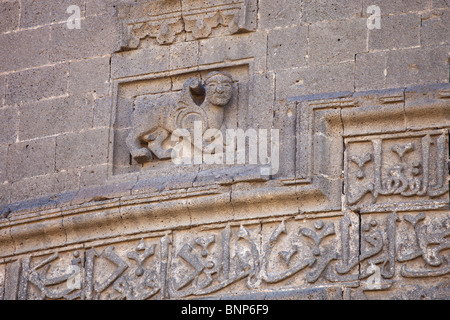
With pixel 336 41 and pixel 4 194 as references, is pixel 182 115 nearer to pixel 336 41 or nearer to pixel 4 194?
pixel 336 41

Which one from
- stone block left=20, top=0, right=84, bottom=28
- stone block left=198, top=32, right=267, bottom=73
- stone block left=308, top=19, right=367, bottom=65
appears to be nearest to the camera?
stone block left=308, top=19, right=367, bottom=65

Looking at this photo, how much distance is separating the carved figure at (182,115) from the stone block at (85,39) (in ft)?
2.35

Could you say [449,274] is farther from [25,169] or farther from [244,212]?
[25,169]

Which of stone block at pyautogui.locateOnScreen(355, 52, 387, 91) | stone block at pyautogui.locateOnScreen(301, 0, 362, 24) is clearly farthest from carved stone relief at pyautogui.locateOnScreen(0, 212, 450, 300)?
stone block at pyautogui.locateOnScreen(301, 0, 362, 24)

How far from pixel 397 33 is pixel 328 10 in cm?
56

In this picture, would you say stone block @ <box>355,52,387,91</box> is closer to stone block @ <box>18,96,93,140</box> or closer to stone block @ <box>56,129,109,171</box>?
stone block @ <box>56,129,109,171</box>

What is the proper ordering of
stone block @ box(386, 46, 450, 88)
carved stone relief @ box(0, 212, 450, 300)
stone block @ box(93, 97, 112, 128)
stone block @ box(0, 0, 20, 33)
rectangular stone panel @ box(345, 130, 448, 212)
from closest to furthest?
carved stone relief @ box(0, 212, 450, 300)
rectangular stone panel @ box(345, 130, 448, 212)
stone block @ box(386, 46, 450, 88)
stone block @ box(93, 97, 112, 128)
stone block @ box(0, 0, 20, 33)

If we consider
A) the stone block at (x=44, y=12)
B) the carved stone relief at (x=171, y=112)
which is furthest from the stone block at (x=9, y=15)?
the carved stone relief at (x=171, y=112)

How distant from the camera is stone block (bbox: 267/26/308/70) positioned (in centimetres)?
938

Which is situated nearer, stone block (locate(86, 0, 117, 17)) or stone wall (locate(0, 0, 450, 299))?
stone wall (locate(0, 0, 450, 299))

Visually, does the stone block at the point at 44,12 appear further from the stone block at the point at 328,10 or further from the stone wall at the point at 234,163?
the stone block at the point at 328,10

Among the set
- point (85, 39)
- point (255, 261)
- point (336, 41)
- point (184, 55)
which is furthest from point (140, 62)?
point (255, 261)

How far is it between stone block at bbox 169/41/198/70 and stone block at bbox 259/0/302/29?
53 centimetres
